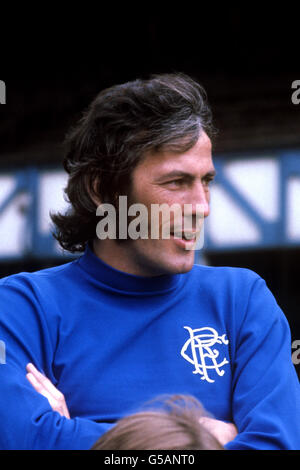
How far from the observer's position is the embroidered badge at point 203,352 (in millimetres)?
1545

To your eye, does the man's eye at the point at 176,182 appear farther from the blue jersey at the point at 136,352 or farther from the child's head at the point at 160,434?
the child's head at the point at 160,434

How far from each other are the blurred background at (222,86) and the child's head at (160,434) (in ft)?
13.8

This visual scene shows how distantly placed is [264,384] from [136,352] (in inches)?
11.6

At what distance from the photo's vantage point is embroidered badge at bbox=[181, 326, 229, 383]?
1.54 metres

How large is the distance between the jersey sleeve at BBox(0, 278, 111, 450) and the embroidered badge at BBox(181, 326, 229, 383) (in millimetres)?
270

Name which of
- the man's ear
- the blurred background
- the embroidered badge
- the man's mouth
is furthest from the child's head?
the blurred background

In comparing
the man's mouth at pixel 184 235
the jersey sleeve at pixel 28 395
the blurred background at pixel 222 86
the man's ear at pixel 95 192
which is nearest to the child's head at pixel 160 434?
the jersey sleeve at pixel 28 395

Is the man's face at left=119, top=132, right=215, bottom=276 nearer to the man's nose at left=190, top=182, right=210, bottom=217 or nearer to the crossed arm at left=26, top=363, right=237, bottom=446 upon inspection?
the man's nose at left=190, top=182, right=210, bottom=217

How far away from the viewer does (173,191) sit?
1.58m

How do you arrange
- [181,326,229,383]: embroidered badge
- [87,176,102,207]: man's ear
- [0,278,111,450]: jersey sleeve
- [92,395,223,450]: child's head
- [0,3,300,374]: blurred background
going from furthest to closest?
[0,3,300,374]: blurred background → [87,176,102,207]: man's ear → [181,326,229,383]: embroidered badge → [0,278,111,450]: jersey sleeve → [92,395,223,450]: child's head

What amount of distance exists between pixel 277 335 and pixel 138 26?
4.13 metres

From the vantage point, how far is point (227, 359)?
1.57 m

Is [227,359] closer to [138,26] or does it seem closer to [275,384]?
[275,384]

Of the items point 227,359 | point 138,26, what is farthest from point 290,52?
point 227,359
